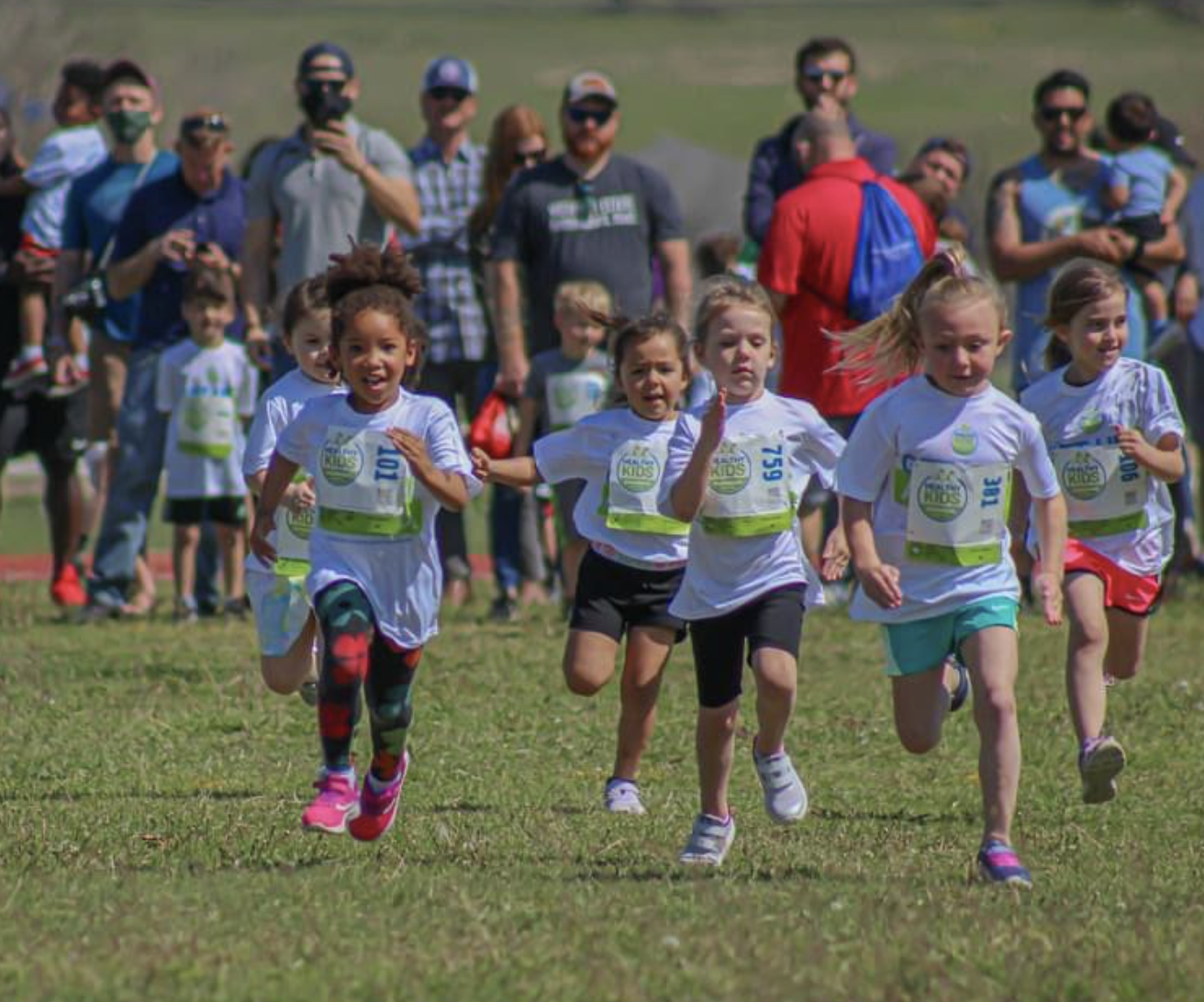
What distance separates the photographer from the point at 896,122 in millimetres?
77375

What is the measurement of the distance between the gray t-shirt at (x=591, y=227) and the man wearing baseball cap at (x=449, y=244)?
87cm

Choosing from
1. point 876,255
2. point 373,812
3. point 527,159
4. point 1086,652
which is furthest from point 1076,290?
point 527,159

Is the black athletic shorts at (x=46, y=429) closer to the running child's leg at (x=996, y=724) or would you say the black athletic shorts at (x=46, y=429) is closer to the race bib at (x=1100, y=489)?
the race bib at (x=1100, y=489)

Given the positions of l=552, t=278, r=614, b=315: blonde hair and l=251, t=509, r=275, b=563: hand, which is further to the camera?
l=552, t=278, r=614, b=315: blonde hair

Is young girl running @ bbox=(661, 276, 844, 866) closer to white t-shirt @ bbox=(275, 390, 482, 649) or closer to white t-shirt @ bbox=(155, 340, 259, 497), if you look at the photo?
white t-shirt @ bbox=(275, 390, 482, 649)

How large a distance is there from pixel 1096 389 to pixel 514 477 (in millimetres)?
1926

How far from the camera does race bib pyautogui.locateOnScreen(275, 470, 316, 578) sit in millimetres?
8891

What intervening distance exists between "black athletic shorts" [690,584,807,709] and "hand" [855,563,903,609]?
542 millimetres

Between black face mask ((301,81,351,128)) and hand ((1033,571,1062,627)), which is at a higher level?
black face mask ((301,81,351,128))

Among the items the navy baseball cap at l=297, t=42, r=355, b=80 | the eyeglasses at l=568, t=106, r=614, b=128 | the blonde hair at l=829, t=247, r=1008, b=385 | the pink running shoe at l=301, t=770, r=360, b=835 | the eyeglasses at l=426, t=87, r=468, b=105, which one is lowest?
the pink running shoe at l=301, t=770, r=360, b=835

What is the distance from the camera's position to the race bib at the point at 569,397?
12.1 meters

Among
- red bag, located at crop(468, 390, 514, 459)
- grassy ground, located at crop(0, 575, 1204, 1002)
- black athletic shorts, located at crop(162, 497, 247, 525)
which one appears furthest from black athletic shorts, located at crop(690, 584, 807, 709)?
black athletic shorts, located at crop(162, 497, 247, 525)

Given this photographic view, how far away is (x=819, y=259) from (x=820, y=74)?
57.4 inches

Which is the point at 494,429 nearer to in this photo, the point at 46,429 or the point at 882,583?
the point at 46,429
